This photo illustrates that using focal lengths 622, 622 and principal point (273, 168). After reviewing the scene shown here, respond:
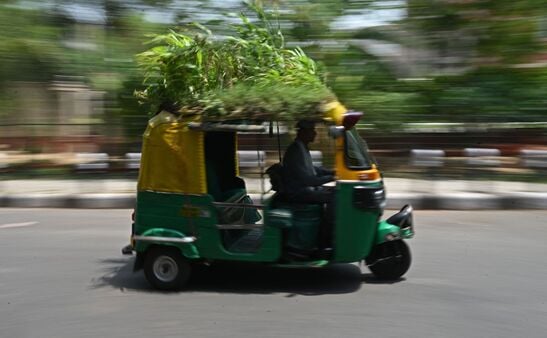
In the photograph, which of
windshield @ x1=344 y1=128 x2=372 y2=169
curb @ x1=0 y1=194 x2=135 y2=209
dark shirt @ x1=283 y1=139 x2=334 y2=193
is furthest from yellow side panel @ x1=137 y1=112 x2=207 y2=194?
curb @ x1=0 y1=194 x2=135 y2=209

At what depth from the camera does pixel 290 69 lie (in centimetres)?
602

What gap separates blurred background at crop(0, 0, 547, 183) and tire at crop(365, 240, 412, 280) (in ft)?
25.9

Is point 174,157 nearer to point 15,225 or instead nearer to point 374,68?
point 15,225

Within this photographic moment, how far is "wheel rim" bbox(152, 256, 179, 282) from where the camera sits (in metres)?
5.66

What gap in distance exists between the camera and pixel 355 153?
17.9 feet

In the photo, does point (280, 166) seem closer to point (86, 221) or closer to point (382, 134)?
point (86, 221)

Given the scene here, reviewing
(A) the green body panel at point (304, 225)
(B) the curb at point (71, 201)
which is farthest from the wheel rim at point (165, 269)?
(B) the curb at point (71, 201)

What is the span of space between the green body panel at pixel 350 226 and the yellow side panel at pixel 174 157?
48.7 inches

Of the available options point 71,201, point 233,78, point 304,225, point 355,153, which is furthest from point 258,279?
point 71,201

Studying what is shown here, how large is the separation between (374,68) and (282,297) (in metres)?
9.90

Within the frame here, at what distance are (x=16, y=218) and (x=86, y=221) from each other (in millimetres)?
1274

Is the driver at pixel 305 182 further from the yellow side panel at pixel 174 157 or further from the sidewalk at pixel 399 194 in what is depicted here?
the sidewalk at pixel 399 194

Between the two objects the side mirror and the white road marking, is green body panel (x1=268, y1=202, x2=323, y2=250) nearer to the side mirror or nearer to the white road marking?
the side mirror

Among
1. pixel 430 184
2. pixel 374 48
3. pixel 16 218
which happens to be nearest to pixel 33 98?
pixel 16 218
